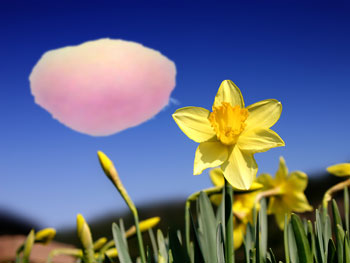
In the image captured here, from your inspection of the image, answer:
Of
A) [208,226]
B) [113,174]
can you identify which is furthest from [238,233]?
[113,174]

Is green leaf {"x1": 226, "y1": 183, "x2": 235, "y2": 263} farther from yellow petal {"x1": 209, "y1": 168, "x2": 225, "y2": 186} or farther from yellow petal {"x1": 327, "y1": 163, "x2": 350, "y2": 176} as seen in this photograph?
yellow petal {"x1": 209, "y1": 168, "x2": 225, "y2": 186}

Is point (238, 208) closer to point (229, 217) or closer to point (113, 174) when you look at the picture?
point (113, 174)

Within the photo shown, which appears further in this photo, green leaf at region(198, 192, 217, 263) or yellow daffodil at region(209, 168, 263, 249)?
yellow daffodil at region(209, 168, 263, 249)

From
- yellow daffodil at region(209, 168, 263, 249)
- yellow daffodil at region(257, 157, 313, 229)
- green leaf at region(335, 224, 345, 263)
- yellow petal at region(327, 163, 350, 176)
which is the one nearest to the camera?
green leaf at region(335, 224, 345, 263)

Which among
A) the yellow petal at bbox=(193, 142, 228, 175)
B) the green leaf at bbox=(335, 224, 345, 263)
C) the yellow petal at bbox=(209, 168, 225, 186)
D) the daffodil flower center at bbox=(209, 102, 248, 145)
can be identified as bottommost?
the green leaf at bbox=(335, 224, 345, 263)

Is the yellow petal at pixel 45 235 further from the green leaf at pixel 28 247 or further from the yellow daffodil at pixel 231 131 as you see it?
the yellow daffodil at pixel 231 131

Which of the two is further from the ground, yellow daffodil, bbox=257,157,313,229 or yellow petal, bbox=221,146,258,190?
yellow petal, bbox=221,146,258,190

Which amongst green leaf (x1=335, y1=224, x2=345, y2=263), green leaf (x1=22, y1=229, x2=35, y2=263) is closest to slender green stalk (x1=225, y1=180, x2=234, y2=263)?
green leaf (x1=335, y1=224, x2=345, y2=263)

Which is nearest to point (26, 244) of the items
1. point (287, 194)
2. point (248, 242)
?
point (248, 242)
